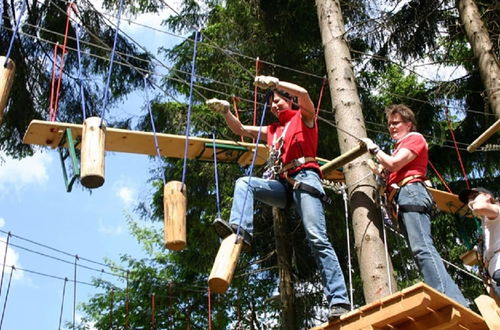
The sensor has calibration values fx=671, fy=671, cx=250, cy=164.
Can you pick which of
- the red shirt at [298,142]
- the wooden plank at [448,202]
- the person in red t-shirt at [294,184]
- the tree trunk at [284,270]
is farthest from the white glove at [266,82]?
the tree trunk at [284,270]

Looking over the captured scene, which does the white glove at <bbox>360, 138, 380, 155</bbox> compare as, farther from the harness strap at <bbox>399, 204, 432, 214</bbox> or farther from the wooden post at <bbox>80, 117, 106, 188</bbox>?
the wooden post at <bbox>80, 117, 106, 188</bbox>

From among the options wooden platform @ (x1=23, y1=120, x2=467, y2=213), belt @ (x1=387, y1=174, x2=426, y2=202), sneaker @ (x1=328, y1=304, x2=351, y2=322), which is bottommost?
sneaker @ (x1=328, y1=304, x2=351, y2=322)

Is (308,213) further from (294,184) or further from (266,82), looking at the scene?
(266,82)

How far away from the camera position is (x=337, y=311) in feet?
9.90

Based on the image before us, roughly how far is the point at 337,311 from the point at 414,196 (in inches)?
28.3

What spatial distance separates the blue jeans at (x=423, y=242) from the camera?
10.0 ft

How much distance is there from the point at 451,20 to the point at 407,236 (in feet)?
14.7

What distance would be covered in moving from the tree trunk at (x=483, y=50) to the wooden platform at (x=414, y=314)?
10.8 feet

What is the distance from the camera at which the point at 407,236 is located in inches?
131

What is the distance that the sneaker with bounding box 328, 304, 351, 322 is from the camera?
2.97 meters

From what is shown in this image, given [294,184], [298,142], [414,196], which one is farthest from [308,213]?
[414,196]

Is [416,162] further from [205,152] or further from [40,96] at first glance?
[40,96]

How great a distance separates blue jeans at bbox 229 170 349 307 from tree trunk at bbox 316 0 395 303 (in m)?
0.42

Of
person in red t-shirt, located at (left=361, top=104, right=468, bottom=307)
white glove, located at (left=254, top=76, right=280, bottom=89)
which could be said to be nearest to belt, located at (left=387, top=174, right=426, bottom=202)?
person in red t-shirt, located at (left=361, top=104, right=468, bottom=307)
